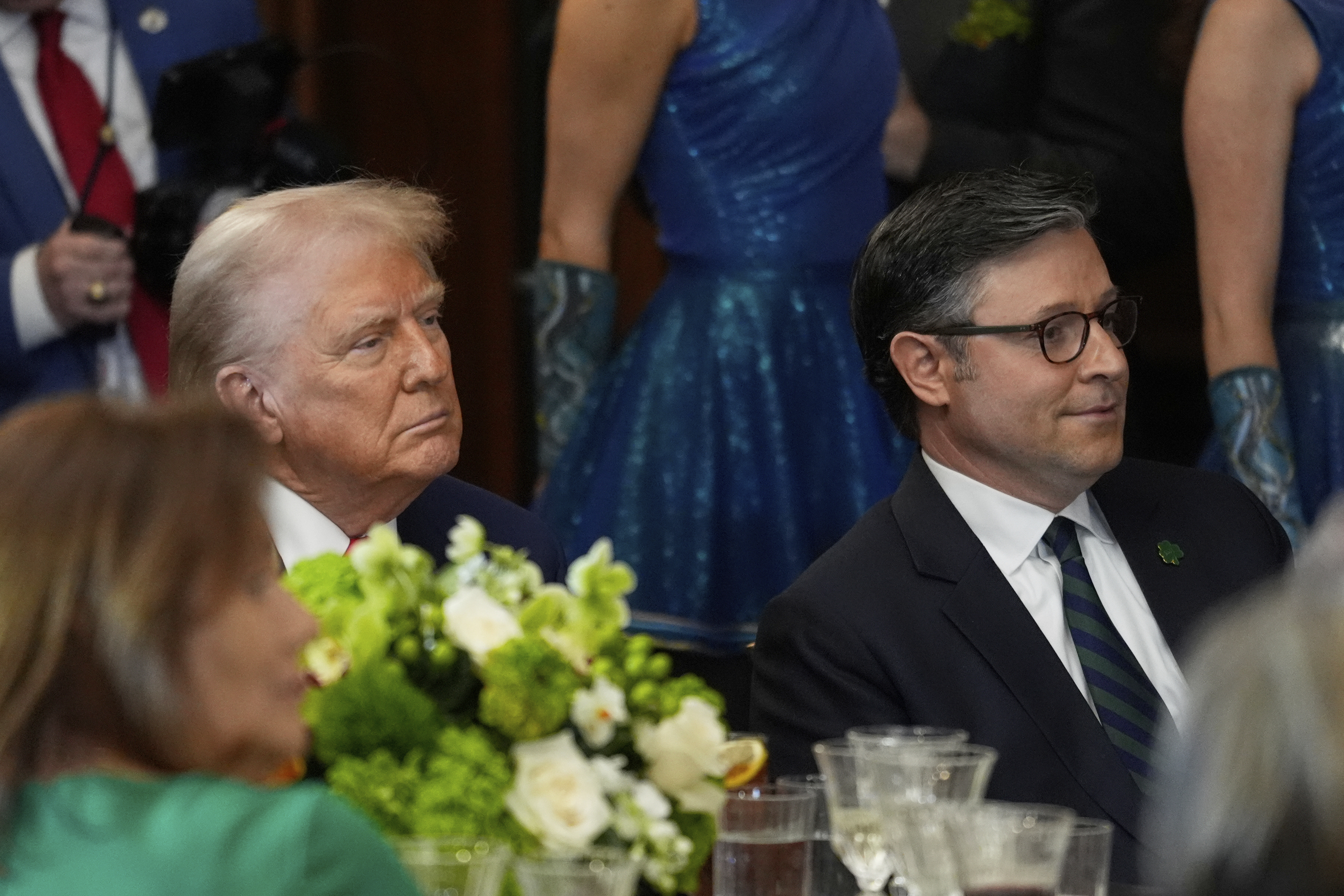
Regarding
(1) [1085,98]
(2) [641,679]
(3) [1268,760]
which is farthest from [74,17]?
(3) [1268,760]

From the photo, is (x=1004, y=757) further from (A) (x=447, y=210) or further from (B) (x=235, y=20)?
(A) (x=447, y=210)

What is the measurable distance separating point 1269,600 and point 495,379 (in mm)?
4064

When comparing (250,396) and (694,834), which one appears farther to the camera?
(250,396)

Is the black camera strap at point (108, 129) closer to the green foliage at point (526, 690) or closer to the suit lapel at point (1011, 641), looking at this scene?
the suit lapel at point (1011, 641)

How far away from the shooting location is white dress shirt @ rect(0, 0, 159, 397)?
9.87 feet

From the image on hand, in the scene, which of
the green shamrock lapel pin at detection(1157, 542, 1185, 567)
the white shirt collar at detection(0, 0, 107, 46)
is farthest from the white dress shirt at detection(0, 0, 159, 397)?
the green shamrock lapel pin at detection(1157, 542, 1185, 567)

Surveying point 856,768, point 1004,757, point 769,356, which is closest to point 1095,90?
point 769,356

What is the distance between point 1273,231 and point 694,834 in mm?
1813

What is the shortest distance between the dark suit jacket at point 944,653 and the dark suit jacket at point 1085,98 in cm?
127

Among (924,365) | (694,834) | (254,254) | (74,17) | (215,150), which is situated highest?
(74,17)

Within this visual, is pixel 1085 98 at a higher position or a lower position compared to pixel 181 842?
higher

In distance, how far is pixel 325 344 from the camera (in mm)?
2137

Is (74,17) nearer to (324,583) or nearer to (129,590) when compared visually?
(324,583)

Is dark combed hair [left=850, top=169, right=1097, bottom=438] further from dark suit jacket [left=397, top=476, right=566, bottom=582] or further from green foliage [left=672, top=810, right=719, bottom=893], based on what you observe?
green foliage [left=672, top=810, right=719, bottom=893]
